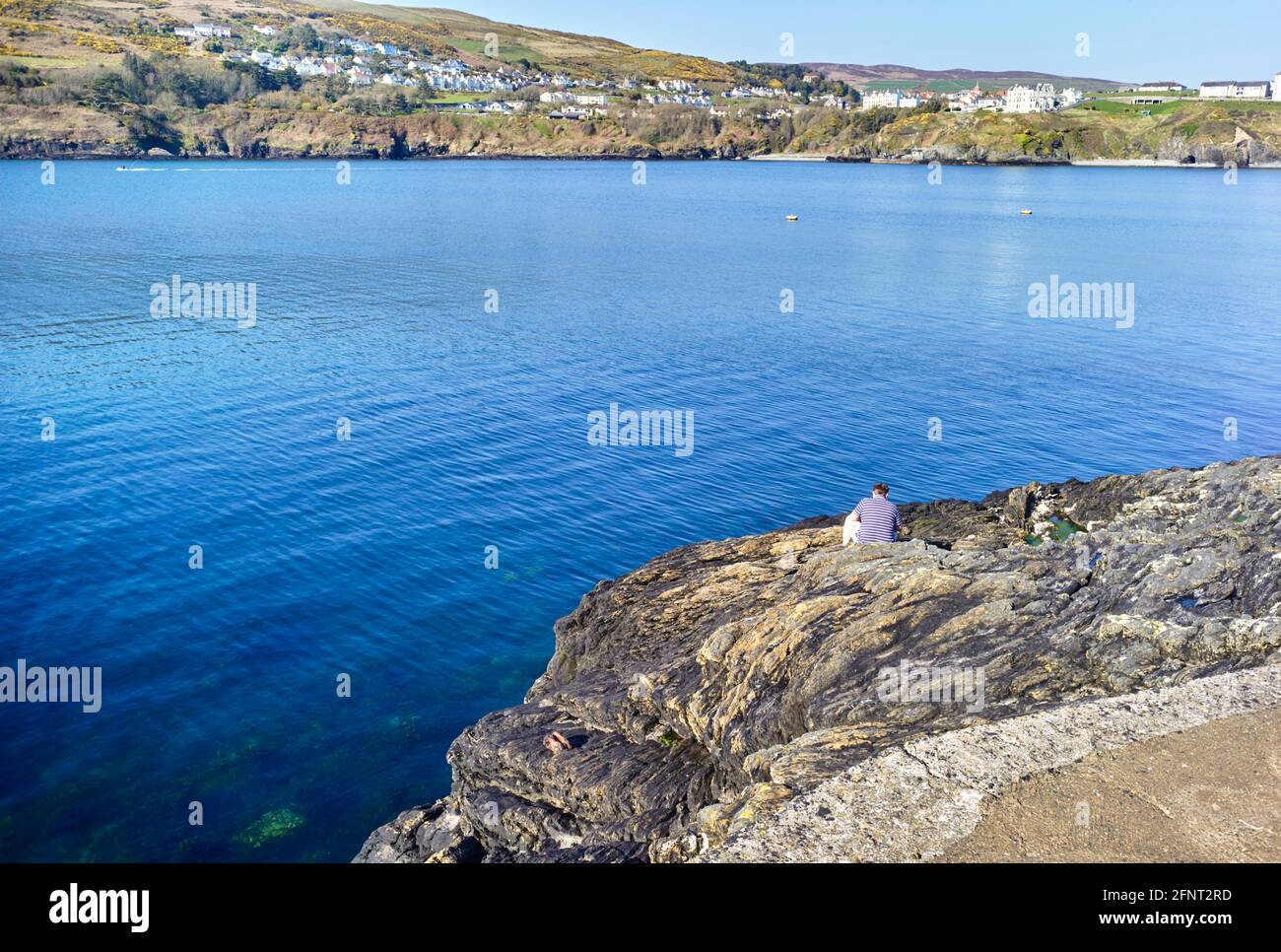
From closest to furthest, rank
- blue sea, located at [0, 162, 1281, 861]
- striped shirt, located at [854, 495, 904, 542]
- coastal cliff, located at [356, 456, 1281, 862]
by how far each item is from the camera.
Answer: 1. coastal cliff, located at [356, 456, 1281, 862]
2. striped shirt, located at [854, 495, 904, 542]
3. blue sea, located at [0, 162, 1281, 861]

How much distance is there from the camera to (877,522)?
75.1 ft

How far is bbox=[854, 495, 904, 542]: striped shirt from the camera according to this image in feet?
74.8

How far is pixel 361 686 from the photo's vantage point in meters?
27.1

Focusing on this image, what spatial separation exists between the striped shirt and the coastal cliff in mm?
769

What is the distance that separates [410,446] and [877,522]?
26041 millimetres

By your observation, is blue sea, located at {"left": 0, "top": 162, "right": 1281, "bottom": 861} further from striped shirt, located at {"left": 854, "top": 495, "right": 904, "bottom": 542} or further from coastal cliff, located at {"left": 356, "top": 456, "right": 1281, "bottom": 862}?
striped shirt, located at {"left": 854, "top": 495, "right": 904, "bottom": 542}

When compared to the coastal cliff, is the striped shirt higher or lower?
higher

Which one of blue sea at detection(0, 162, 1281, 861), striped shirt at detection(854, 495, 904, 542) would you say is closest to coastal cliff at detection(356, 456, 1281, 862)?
striped shirt at detection(854, 495, 904, 542)

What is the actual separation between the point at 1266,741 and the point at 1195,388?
49315 millimetres

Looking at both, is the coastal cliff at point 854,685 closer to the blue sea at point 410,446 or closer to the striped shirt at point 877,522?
the striped shirt at point 877,522

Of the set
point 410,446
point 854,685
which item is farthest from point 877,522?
point 410,446

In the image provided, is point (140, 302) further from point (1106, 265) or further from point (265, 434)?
point (1106, 265)

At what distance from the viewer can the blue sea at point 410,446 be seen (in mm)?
24609
